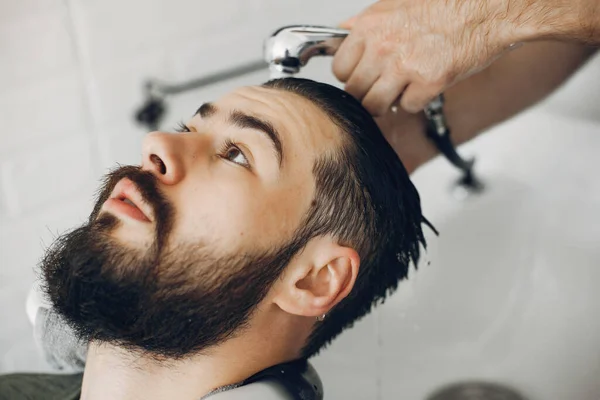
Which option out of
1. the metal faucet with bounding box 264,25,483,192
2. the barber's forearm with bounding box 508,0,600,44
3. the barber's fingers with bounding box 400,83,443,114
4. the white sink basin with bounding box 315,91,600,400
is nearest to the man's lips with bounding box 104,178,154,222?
the metal faucet with bounding box 264,25,483,192

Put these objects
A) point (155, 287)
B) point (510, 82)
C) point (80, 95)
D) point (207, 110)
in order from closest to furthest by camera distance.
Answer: point (155, 287) → point (207, 110) → point (510, 82) → point (80, 95)

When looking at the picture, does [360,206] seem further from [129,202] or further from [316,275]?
[129,202]

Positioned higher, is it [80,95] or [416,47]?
[416,47]

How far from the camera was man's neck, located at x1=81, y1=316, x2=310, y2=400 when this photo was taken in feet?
2.89

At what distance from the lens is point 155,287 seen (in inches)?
32.6

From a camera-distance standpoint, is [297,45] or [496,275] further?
[496,275]

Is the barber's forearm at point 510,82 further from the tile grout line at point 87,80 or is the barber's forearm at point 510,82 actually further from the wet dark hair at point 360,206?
the tile grout line at point 87,80

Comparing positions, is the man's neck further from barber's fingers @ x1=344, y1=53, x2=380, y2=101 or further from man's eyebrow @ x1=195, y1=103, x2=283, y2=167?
barber's fingers @ x1=344, y1=53, x2=380, y2=101

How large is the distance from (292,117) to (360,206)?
0.16 m

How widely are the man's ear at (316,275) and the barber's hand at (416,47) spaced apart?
264mm

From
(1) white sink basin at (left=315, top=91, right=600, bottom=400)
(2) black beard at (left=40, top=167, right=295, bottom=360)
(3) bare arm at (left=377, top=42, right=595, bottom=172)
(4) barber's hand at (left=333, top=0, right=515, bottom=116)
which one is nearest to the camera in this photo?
(2) black beard at (left=40, top=167, right=295, bottom=360)

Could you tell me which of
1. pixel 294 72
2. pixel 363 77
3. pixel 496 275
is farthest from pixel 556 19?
pixel 496 275

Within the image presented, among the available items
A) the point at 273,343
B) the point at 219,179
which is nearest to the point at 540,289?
the point at 273,343

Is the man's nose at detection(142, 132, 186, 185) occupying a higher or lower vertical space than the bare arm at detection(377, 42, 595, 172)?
higher
